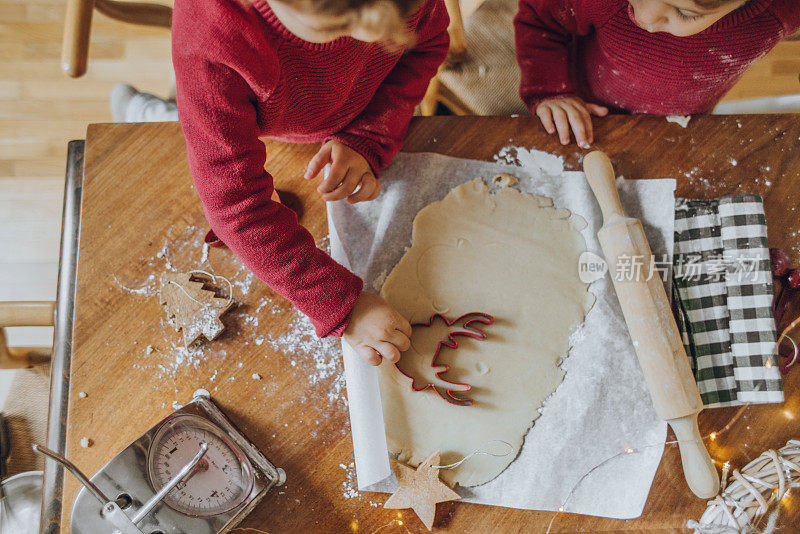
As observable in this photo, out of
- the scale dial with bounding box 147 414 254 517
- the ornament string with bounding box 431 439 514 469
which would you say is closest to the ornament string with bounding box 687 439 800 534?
the ornament string with bounding box 431 439 514 469

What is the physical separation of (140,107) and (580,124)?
835 millimetres

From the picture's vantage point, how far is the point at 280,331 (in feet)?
2.56

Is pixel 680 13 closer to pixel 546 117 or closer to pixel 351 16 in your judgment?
pixel 546 117

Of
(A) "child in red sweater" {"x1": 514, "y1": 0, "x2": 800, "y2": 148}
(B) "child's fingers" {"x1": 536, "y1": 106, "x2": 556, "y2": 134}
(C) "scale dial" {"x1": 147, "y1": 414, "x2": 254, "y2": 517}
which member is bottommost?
(C) "scale dial" {"x1": 147, "y1": 414, "x2": 254, "y2": 517}

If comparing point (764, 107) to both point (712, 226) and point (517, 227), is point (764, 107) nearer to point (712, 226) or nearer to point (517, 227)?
point (712, 226)

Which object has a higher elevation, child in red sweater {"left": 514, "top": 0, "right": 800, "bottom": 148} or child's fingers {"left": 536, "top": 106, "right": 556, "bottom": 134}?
child in red sweater {"left": 514, "top": 0, "right": 800, "bottom": 148}

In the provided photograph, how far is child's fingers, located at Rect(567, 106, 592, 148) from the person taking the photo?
2.73ft

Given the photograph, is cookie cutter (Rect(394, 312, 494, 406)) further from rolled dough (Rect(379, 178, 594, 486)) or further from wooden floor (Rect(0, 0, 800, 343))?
wooden floor (Rect(0, 0, 800, 343))

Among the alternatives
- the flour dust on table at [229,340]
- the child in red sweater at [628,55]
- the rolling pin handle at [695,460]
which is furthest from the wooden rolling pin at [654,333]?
the flour dust on table at [229,340]

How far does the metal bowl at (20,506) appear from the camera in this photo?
904 mm

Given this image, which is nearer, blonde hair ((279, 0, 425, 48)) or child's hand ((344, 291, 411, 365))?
blonde hair ((279, 0, 425, 48))

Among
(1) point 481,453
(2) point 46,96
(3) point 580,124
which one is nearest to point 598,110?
(3) point 580,124

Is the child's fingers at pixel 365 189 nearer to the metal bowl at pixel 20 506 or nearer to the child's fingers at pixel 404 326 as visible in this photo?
the child's fingers at pixel 404 326

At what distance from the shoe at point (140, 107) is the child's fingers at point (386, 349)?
58 cm
